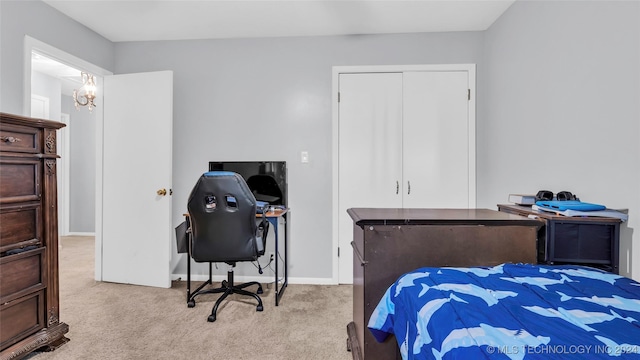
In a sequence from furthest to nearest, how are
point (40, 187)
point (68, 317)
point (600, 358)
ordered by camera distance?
point (68, 317) < point (40, 187) < point (600, 358)

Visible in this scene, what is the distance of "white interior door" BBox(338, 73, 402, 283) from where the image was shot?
2.95m

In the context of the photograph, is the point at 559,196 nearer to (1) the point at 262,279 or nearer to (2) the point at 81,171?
(1) the point at 262,279

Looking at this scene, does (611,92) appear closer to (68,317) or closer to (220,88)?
(220,88)

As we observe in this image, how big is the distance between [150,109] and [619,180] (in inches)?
141

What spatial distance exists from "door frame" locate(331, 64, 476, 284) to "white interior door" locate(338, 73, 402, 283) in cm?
4

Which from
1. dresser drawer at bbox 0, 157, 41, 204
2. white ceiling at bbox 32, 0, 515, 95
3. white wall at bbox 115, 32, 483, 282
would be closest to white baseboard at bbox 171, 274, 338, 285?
→ white wall at bbox 115, 32, 483, 282

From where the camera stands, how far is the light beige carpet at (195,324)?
6.03 ft

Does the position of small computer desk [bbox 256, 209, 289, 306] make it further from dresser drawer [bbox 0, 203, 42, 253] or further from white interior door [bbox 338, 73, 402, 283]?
dresser drawer [bbox 0, 203, 42, 253]

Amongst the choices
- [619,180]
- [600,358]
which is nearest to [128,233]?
[600,358]

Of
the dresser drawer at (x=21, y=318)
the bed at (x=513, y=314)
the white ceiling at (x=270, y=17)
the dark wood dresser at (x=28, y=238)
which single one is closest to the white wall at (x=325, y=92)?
the white ceiling at (x=270, y=17)

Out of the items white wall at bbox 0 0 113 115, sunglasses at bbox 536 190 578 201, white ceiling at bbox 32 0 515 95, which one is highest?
white ceiling at bbox 32 0 515 95

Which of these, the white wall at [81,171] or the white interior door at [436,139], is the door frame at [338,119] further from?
the white wall at [81,171]

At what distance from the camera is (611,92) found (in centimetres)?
154

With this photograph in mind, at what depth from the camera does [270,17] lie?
264 cm
